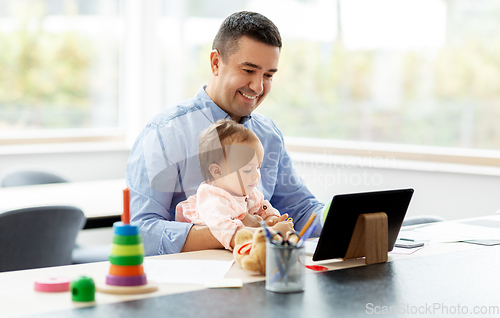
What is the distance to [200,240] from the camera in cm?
155

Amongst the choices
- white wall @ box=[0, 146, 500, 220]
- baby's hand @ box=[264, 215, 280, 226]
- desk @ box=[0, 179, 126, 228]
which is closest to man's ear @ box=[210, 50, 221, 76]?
baby's hand @ box=[264, 215, 280, 226]

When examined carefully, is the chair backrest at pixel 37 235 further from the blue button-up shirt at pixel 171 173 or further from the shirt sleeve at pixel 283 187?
the shirt sleeve at pixel 283 187

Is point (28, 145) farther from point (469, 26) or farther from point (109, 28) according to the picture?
point (469, 26)

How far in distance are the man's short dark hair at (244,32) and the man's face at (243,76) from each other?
2 centimetres

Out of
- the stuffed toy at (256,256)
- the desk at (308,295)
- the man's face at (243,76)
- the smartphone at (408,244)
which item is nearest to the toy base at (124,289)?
the desk at (308,295)

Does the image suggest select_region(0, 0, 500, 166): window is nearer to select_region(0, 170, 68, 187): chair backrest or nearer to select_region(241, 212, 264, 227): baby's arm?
select_region(0, 170, 68, 187): chair backrest

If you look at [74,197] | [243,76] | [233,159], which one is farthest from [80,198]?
[233,159]

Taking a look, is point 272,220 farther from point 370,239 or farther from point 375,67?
point 375,67

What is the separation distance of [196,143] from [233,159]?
0.24 metres

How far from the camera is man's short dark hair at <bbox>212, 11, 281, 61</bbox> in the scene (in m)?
1.80

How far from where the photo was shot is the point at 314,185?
4125 mm

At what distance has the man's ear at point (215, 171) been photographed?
5.29 feet

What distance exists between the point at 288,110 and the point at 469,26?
1503 mm

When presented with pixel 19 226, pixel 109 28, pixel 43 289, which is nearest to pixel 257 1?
pixel 109 28
